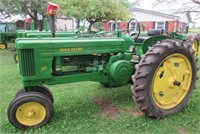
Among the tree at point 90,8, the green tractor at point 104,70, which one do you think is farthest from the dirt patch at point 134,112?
the tree at point 90,8

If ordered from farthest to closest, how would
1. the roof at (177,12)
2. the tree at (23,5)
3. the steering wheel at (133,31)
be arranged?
the roof at (177,12)
the tree at (23,5)
the steering wheel at (133,31)

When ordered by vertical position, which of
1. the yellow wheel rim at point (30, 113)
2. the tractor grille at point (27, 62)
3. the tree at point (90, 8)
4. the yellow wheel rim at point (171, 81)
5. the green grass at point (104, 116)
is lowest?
the green grass at point (104, 116)

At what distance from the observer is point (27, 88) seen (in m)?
2.95

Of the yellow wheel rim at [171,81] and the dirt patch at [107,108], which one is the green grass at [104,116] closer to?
the dirt patch at [107,108]

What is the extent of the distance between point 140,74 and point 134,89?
21cm

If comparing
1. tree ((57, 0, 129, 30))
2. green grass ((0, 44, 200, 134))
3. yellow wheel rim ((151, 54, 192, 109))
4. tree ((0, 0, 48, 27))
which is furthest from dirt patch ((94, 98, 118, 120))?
tree ((0, 0, 48, 27))

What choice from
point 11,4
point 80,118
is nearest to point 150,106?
point 80,118

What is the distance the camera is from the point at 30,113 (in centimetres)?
276

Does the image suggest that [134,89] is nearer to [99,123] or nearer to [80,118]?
[99,123]

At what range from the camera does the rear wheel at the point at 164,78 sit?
9.14ft

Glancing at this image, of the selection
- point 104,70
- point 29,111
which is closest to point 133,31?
point 104,70

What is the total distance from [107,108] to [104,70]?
2.07ft

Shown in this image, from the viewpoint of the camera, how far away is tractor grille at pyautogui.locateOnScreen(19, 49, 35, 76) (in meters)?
2.68

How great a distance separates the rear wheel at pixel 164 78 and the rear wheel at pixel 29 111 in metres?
1.16
